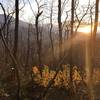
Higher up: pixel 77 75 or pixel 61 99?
pixel 77 75

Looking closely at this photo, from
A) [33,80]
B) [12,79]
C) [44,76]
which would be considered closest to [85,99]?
[44,76]

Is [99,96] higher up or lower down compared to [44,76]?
lower down

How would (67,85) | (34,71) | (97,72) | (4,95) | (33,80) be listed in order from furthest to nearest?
1. (97,72)
2. (34,71)
3. (33,80)
4. (67,85)
5. (4,95)

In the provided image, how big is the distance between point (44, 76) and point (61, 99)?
7.82 ft

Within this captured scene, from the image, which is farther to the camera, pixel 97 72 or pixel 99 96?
pixel 97 72

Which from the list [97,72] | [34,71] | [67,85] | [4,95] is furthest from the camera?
[97,72]

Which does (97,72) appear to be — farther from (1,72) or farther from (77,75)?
(1,72)

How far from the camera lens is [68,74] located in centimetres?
2089

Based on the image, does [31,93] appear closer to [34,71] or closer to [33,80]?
[33,80]

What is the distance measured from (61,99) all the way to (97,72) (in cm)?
765

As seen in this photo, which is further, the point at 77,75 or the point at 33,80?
the point at 33,80

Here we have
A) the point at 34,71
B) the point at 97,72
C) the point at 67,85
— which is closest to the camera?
the point at 67,85

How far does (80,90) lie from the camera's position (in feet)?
67.1

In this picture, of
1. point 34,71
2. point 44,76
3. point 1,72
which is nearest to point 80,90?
point 44,76
